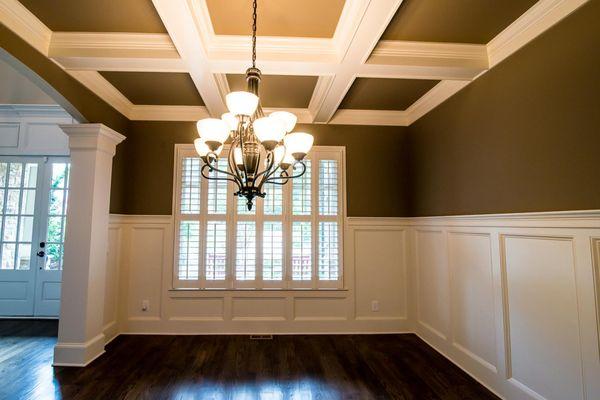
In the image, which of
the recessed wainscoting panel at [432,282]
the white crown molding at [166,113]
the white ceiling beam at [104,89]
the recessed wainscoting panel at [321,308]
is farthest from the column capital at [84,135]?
the recessed wainscoting panel at [432,282]

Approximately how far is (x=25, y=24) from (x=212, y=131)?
1.72 meters

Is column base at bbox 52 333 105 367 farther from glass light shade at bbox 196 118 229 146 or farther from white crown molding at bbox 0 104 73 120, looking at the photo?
white crown molding at bbox 0 104 73 120

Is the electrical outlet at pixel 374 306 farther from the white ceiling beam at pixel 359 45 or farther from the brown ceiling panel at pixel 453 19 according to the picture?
the brown ceiling panel at pixel 453 19

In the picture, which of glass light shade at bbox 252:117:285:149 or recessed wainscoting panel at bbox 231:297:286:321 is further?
recessed wainscoting panel at bbox 231:297:286:321

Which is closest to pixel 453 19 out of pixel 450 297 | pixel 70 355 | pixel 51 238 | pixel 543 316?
pixel 543 316

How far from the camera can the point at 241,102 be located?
1.67 m

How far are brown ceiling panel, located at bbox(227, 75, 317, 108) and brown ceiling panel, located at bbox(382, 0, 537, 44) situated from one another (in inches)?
39.5

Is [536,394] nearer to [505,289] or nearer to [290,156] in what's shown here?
[505,289]

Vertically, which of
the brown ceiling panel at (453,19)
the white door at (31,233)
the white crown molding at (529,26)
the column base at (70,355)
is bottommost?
the column base at (70,355)

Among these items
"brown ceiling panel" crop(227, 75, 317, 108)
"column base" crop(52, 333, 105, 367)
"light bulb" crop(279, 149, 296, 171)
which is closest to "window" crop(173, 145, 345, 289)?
"brown ceiling panel" crop(227, 75, 317, 108)

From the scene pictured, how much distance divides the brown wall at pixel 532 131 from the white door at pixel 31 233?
16.1 feet

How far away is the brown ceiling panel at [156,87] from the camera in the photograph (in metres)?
2.98

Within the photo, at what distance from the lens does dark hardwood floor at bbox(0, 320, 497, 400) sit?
2434mm

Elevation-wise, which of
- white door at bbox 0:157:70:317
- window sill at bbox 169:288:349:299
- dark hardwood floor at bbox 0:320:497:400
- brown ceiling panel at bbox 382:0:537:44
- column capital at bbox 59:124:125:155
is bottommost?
dark hardwood floor at bbox 0:320:497:400
